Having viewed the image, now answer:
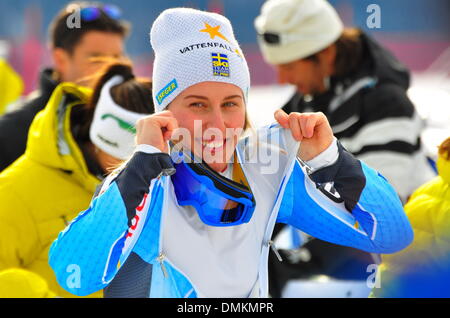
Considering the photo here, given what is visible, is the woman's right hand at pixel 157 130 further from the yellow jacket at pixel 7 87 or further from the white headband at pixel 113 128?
the yellow jacket at pixel 7 87

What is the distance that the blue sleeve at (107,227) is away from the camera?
1652 millimetres

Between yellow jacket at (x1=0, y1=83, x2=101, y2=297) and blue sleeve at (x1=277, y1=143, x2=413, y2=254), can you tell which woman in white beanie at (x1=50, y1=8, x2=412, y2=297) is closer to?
blue sleeve at (x1=277, y1=143, x2=413, y2=254)

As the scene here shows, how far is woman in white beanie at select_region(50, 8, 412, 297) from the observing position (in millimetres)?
1684

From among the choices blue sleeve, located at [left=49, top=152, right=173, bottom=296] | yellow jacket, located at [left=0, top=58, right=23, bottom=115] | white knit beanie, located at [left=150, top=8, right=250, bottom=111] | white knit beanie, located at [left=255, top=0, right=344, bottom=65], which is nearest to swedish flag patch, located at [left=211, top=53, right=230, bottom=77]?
white knit beanie, located at [left=150, top=8, right=250, bottom=111]

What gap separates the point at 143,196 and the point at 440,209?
3.08 feet

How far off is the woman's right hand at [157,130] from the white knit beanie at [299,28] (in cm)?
235

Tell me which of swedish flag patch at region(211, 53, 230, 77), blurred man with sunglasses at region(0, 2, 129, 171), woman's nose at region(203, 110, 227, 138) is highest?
swedish flag patch at region(211, 53, 230, 77)

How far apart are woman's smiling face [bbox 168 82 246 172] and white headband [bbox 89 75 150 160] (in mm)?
504

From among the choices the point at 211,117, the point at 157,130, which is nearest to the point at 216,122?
the point at 211,117

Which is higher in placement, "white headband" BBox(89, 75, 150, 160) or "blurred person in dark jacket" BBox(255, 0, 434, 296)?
"white headband" BBox(89, 75, 150, 160)

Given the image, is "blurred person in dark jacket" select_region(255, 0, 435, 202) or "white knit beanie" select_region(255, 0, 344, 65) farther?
"white knit beanie" select_region(255, 0, 344, 65)

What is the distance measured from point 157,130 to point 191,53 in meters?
0.32

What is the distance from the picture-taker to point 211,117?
1806 millimetres

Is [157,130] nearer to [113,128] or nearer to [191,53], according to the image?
[191,53]
